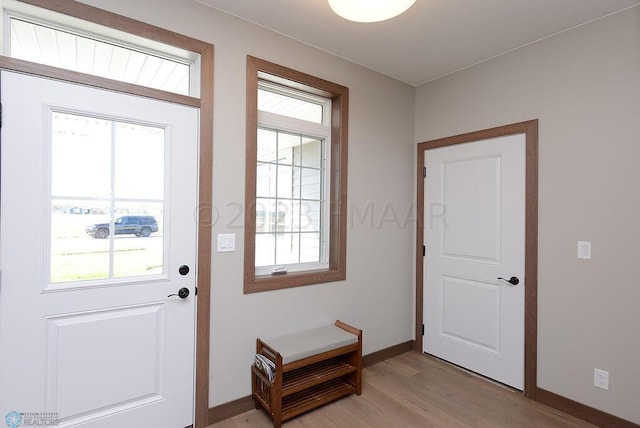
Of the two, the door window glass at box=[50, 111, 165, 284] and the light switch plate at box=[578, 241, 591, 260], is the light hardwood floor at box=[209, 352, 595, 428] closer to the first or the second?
the light switch plate at box=[578, 241, 591, 260]

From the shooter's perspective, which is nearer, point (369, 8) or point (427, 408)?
point (369, 8)

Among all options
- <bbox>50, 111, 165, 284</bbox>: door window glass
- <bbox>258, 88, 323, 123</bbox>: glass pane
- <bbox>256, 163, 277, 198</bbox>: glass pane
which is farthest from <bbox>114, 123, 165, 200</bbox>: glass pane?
<bbox>258, 88, 323, 123</bbox>: glass pane

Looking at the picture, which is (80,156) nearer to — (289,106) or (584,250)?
(289,106)

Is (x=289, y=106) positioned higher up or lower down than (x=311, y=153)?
higher up

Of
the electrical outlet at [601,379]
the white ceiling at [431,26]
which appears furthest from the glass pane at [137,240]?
the electrical outlet at [601,379]

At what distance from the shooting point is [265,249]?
8.23 feet

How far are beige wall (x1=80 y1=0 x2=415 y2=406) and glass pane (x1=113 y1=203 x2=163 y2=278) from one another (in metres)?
Result: 0.35

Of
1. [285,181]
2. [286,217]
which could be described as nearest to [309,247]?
[286,217]

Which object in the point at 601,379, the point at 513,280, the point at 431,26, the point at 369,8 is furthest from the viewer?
the point at 513,280

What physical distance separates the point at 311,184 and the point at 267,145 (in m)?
0.51

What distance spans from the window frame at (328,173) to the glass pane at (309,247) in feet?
0.32

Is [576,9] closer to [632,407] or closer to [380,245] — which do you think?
[380,245]

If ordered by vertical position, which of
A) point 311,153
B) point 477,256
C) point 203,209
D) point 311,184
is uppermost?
point 311,153

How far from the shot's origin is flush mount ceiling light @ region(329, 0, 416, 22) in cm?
154
